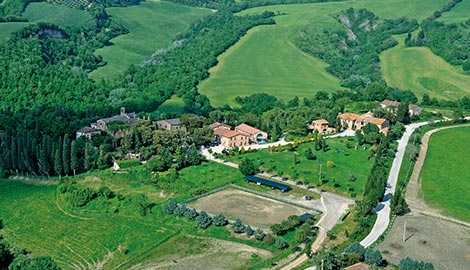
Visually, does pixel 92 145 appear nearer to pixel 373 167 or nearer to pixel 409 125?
pixel 373 167

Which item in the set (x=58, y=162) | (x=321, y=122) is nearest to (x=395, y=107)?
(x=321, y=122)

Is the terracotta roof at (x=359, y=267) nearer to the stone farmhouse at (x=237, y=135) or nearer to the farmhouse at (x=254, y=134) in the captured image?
the stone farmhouse at (x=237, y=135)

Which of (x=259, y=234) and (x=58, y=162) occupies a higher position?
(x=259, y=234)

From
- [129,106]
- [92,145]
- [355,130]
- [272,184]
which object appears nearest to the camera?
[272,184]

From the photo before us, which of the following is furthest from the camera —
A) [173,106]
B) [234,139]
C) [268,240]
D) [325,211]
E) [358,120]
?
[173,106]

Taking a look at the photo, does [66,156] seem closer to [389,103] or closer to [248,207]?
[248,207]

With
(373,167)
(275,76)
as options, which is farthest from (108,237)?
(275,76)

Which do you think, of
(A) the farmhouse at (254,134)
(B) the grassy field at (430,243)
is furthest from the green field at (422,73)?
(B) the grassy field at (430,243)

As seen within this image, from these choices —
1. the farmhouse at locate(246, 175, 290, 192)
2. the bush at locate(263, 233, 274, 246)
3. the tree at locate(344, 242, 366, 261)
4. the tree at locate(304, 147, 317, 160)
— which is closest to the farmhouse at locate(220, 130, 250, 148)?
the tree at locate(304, 147, 317, 160)
